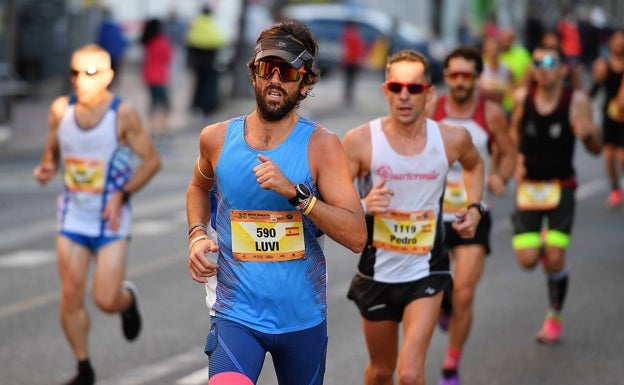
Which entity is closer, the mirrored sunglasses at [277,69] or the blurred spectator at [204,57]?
the mirrored sunglasses at [277,69]

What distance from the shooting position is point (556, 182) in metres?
9.61

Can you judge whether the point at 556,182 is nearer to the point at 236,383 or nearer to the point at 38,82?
the point at 236,383

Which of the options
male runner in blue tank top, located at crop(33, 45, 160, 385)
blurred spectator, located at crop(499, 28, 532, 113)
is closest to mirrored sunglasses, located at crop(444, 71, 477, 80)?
male runner in blue tank top, located at crop(33, 45, 160, 385)

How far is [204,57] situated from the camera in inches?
1007

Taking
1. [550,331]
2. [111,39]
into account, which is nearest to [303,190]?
[550,331]

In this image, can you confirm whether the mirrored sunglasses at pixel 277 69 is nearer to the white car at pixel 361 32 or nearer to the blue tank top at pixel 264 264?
the blue tank top at pixel 264 264

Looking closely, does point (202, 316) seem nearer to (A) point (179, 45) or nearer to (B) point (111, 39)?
(B) point (111, 39)

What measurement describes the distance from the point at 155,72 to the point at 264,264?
17988mm

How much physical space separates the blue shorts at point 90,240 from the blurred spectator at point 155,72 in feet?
48.3

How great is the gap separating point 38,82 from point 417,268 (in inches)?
900

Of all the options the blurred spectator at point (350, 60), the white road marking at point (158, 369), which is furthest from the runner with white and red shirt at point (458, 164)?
the blurred spectator at point (350, 60)

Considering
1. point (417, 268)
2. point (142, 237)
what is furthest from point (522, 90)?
point (142, 237)

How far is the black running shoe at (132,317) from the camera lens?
28.5 ft

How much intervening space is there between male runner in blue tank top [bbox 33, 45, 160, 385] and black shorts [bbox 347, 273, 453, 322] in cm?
183
